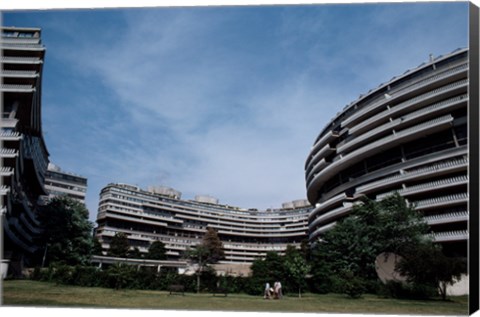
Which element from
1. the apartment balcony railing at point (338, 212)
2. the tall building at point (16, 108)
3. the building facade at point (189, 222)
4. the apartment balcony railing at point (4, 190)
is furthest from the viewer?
the building facade at point (189, 222)

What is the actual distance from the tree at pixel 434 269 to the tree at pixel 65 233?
28.1 m

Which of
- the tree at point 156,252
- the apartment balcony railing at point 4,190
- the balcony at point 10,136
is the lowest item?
the tree at point 156,252

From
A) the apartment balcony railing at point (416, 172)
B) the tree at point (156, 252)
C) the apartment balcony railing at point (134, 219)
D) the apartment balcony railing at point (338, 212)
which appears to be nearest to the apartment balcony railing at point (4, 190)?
the apartment balcony railing at point (338, 212)

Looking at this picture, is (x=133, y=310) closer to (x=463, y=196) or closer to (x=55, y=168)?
(x=463, y=196)

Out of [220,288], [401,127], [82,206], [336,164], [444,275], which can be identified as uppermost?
[401,127]

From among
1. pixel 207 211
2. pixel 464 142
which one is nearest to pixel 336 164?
pixel 464 142

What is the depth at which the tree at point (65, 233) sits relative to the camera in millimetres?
35000

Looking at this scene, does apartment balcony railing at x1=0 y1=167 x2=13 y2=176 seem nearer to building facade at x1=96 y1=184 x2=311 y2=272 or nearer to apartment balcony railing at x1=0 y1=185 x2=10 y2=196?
apartment balcony railing at x1=0 y1=185 x2=10 y2=196

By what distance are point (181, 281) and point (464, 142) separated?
23518 mm

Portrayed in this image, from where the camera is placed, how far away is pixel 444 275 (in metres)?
17.6

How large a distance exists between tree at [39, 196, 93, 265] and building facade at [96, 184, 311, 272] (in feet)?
137

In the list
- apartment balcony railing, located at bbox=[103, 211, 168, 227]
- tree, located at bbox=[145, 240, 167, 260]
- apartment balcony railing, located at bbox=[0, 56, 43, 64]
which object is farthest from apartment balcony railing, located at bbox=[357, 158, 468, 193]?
apartment balcony railing, located at bbox=[103, 211, 168, 227]

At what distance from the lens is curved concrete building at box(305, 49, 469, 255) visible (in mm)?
29312

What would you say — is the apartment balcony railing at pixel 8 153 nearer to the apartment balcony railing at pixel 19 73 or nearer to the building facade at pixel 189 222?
the apartment balcony railing at pixel 19 73
